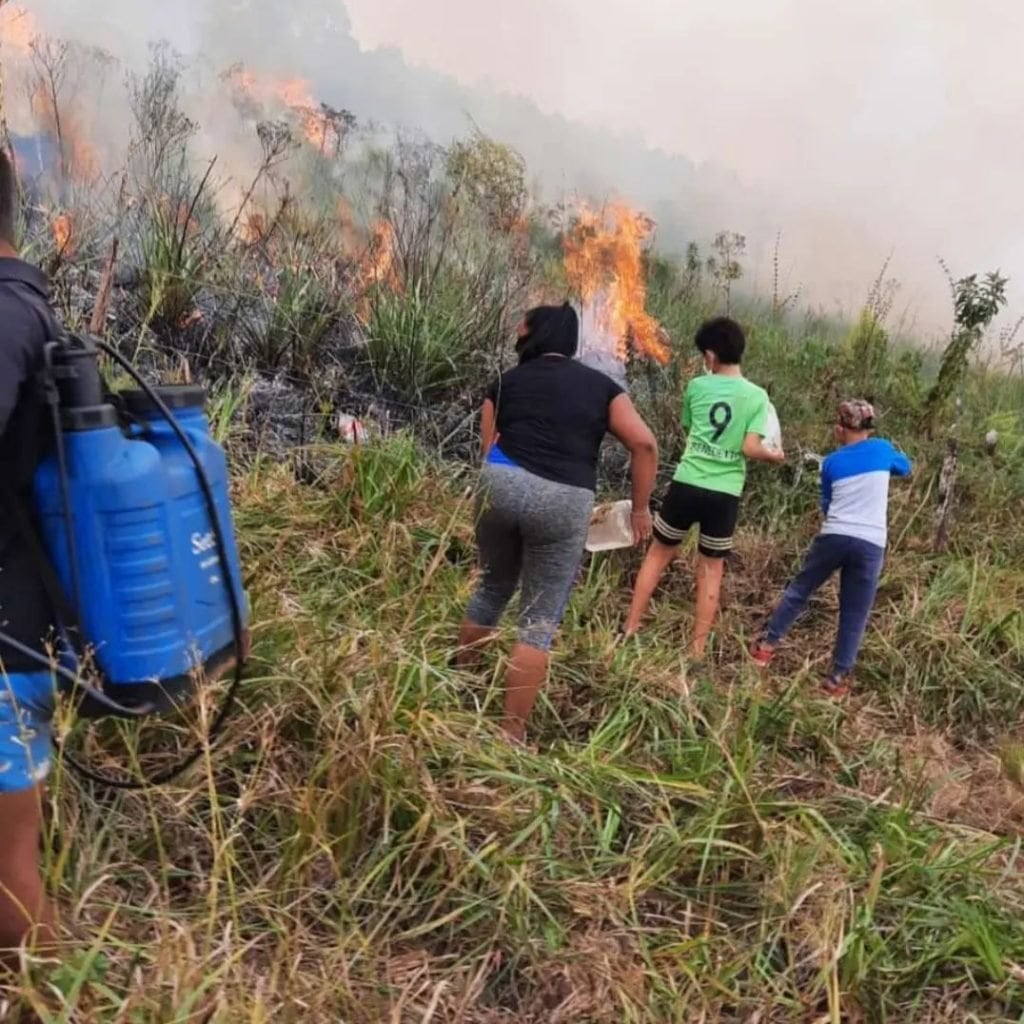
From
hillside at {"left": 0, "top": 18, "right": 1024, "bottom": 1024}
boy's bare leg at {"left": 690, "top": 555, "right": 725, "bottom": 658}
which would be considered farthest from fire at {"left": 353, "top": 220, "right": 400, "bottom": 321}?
boy's bare leg at {"left": 690, "top": 555, "right": 725, "bottom": 658}

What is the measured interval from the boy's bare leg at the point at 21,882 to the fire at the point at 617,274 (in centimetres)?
541

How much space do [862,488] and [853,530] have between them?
0.71 ft

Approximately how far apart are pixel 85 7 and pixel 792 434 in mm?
5949

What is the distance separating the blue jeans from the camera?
423cm

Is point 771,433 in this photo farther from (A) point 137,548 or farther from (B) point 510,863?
(A) point 137,548

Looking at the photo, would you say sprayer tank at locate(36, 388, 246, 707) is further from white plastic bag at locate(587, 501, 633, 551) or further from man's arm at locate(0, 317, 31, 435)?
white plastic bag at locate(587, 501, 633, 551)

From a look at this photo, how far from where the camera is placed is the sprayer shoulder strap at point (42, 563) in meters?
1.41

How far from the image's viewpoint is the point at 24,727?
1381 millimetres

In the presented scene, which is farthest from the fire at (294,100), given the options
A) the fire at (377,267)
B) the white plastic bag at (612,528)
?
the white plastic bag at (612,528)

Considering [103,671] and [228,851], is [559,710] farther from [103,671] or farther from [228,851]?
[103,671]

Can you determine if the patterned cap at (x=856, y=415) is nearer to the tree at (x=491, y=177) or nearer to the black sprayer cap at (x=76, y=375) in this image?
the tree at (x=491, y=177)

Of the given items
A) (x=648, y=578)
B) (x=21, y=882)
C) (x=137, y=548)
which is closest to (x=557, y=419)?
(x=648, y=578)

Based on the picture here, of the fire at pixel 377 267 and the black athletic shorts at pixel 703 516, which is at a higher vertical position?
the fire at pixel 377 267

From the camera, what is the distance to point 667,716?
3168 millimetres
